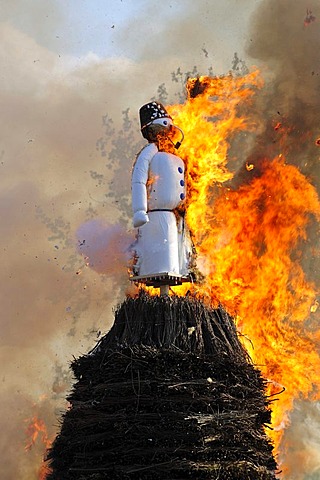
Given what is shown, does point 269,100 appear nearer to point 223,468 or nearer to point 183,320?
point 183,320

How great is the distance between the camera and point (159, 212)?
29.7ft

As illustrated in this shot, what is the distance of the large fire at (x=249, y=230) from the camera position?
9.48 metres

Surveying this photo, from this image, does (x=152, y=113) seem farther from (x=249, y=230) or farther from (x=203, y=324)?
(x=203, y=324)

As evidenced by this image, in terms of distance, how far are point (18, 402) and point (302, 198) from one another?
811 centimetres

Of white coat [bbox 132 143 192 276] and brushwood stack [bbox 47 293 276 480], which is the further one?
white coat [bbox 132 143 192 276]

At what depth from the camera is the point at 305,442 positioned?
1405cm

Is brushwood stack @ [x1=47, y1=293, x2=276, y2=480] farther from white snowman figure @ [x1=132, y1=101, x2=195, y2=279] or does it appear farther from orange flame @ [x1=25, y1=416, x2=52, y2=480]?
orange flame @ [x1=25, y1=416, x2=52, y2=480]

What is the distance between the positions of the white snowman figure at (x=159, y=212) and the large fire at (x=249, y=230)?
425 mm

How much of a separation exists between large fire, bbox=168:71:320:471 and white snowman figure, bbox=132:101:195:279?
425 mm

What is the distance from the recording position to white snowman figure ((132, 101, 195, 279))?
29.0 ft

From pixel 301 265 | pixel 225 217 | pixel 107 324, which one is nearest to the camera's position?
pixel 225 217

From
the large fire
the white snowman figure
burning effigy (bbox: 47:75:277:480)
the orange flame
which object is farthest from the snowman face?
the orange flame

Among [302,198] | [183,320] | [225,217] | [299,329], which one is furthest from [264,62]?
[183,320]

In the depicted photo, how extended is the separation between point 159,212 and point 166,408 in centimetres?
320
